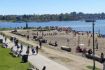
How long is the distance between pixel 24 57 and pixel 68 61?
6.81 m

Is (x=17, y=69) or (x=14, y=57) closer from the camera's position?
(x=17, y=69)

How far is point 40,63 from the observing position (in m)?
42.4

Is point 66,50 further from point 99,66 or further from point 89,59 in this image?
point 99,66

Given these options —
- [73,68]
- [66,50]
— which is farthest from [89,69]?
[66,50]

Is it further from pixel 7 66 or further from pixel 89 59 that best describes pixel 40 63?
pixel 89 59

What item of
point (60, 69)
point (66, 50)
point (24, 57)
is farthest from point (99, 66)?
point (66, 50)

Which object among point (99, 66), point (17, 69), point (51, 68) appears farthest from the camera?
point (99, 66)

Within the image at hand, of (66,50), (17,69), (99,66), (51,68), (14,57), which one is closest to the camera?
(17,69)

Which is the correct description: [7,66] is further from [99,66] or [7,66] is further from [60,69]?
[99,66]

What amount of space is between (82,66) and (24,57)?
6.98 metres

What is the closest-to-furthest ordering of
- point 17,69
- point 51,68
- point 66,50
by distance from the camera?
point 17,69 < point 51,68 < point 66,50

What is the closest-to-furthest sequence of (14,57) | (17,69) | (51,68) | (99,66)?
(17,69), (51,68), (99,66), (14,57)

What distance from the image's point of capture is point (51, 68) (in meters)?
38.2

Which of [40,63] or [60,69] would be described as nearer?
[60,69]
